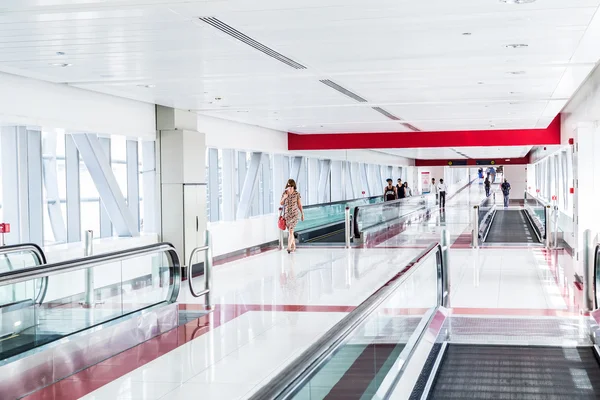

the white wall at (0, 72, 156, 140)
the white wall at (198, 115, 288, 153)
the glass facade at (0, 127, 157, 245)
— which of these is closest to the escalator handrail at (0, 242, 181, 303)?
the white wall at (0, 72, 156, 140)

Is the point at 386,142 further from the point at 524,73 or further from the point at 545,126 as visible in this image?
the point at 524,73

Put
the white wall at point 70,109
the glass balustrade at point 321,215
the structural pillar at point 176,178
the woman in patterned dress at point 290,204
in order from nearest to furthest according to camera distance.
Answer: the white wall at point 70,109
the structural pillar at point 176,178
the woman in patterned dress at point 290,204
the glass balustrade at point 321,215

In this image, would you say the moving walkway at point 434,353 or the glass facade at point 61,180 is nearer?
the moving walkway at point 434,353

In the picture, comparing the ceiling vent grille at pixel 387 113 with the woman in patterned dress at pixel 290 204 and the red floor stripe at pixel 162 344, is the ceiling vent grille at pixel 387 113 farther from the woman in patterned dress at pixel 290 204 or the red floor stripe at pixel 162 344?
the red floor stripe at pixel 162 344

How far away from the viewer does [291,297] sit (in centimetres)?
1103

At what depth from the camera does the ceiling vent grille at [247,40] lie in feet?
22.2

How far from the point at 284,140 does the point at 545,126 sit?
740 centimetres

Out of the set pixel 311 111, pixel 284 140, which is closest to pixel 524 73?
pixel 311 111

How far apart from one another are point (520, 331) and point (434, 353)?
1515 mm

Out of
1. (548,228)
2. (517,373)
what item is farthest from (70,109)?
(548,228)

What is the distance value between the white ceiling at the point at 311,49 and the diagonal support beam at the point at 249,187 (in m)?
6.48

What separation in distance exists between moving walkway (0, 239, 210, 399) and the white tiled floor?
74 centimetres

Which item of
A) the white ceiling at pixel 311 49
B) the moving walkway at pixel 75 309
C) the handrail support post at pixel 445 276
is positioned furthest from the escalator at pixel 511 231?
the moving walkway at pixel 75 309

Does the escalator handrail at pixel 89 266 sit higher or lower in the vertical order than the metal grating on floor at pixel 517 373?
higher
